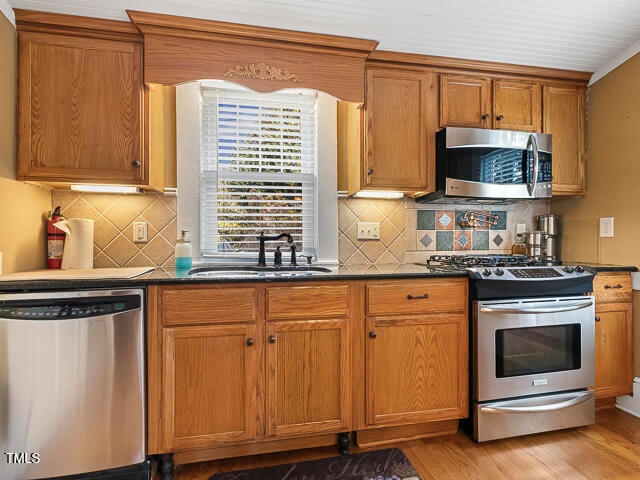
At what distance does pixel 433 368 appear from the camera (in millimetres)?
1887

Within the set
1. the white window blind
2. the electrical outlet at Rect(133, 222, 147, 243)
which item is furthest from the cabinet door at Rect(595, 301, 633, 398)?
the electrical outlet at Rect(133, 222, 147, 243)

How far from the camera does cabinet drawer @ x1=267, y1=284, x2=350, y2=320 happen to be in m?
1.71

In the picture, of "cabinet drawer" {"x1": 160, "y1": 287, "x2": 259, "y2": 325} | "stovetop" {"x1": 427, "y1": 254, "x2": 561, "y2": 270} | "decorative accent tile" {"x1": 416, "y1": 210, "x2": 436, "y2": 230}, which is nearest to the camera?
"cabinet drawer" {"x1": 160, "y1": 287, "x2": 259, "y2": 325}

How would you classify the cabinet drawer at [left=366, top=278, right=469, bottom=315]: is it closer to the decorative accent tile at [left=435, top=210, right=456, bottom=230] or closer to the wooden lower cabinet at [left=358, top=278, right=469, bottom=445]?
the wooden lower cabinet at [left=358, top=278, right=469, bottom=445]

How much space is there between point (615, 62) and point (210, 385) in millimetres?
3148

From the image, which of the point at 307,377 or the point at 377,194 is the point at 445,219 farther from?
the point at 307,377

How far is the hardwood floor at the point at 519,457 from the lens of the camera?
166 cm

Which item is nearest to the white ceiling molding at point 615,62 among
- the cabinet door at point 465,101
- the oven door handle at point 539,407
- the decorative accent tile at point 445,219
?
the cabinet door at point 465,101

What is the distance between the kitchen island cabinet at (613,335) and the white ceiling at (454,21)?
1.45 meters

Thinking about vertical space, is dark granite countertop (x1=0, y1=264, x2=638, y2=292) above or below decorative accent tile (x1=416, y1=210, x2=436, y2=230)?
below

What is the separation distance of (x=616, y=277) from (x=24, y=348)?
3.15 m

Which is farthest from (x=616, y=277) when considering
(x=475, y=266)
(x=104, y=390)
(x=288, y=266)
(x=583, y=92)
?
(x=104, y=390)

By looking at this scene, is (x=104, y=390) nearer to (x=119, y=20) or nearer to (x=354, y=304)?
(x=354, y=304)

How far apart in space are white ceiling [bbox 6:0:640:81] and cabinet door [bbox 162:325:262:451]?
160cm
